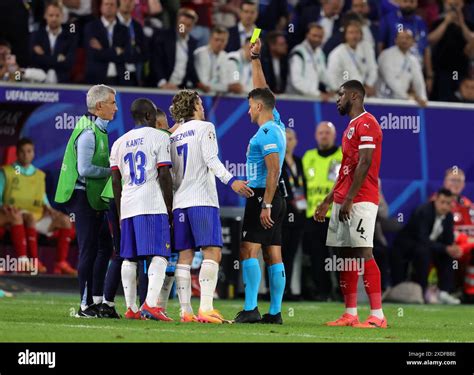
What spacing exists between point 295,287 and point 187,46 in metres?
3.76

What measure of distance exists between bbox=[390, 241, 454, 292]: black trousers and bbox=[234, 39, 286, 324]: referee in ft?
22.6

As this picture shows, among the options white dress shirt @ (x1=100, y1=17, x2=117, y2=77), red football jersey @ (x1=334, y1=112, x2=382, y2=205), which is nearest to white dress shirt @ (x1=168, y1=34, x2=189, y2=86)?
white dress shirt @ (x1=100, y1=17, x2=117, y2=77)

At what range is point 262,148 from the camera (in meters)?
12.4

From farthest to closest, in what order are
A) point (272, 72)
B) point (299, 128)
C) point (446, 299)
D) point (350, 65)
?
point (350, 65) < point (272, 72) < point (299, 128) < point (446, 299)

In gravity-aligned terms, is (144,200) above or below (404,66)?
below

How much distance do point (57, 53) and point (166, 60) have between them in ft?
5.34

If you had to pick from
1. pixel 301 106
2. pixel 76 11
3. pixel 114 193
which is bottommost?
pixel 114 193

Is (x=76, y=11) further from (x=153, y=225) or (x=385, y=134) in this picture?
(x=153, y=225)

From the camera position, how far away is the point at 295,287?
18.6m

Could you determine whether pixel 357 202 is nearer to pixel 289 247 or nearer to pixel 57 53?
pixel 289 247

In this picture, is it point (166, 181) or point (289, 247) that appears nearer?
point (166, 181)

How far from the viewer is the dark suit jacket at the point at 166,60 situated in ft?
61.8

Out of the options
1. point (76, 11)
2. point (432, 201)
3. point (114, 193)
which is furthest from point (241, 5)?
point (114, 193)

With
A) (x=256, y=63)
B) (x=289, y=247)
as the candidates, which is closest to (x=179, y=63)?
(x=289, y=247)
